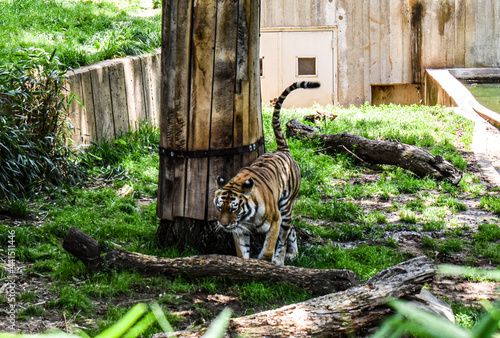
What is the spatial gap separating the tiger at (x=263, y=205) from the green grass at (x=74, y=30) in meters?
3.67

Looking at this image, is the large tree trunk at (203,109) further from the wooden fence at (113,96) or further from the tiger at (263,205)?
the wooden fence at (113,96)

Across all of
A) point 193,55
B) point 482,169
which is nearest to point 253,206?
point 193,55

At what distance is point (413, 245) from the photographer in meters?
5.73

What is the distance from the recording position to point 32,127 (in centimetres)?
659

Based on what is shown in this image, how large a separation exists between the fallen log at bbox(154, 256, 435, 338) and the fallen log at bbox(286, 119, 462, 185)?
13.1 ft

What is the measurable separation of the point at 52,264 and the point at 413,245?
316cm

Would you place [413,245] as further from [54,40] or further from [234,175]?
[54,40]

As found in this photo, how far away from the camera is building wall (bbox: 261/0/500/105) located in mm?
14875

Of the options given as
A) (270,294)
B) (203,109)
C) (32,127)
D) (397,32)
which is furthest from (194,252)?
(397,32)

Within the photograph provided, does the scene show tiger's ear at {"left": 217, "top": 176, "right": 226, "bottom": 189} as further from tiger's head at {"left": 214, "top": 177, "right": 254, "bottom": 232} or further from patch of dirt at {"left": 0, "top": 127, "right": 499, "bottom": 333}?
patch of dirt at {"left": 0, "top": 127, "right": 499, "bottom": 333}

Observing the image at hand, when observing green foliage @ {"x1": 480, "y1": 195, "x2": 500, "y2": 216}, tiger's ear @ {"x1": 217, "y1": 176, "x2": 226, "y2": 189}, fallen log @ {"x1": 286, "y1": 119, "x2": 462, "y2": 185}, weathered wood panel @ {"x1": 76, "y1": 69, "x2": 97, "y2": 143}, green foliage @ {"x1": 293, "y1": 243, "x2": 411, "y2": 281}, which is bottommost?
green foliage @ {"x1": 293, "y1": 243, "x2": 411, "y2": 281}

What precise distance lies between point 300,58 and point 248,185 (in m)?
10.9

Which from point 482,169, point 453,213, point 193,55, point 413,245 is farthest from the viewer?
point 482,169

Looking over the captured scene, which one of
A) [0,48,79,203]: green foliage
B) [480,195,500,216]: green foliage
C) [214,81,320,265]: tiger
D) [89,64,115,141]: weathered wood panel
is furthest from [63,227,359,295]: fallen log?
[89,64,115,141]: weathered wood panel
